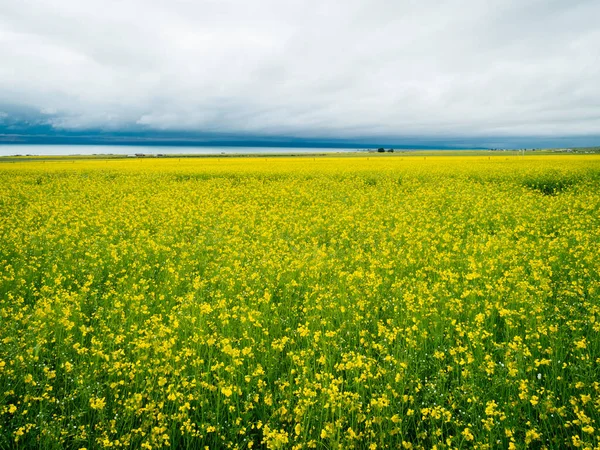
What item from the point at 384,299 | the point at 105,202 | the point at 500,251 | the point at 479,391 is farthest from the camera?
the point at 105,202

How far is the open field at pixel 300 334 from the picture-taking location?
150 inches

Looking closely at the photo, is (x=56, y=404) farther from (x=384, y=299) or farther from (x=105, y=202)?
(x=105, y=202)

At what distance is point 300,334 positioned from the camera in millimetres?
5426

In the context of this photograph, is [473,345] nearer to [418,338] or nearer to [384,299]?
[418,338]

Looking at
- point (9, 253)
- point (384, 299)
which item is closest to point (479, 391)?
point (384, 299)

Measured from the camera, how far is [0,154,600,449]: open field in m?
3.80

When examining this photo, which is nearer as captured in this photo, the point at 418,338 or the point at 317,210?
the point at 418,338

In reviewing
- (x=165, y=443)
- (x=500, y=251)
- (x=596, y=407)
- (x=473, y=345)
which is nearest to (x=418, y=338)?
(x=473, y=345)

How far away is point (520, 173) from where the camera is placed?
25.6 m

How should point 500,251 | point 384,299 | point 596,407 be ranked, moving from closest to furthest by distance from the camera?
1. point 596,407
2. point 384,299
3. point 500,251

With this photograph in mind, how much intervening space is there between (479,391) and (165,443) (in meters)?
3.27

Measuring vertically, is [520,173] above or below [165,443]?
above

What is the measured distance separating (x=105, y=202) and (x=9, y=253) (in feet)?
27.2

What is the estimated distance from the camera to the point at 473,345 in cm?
494
